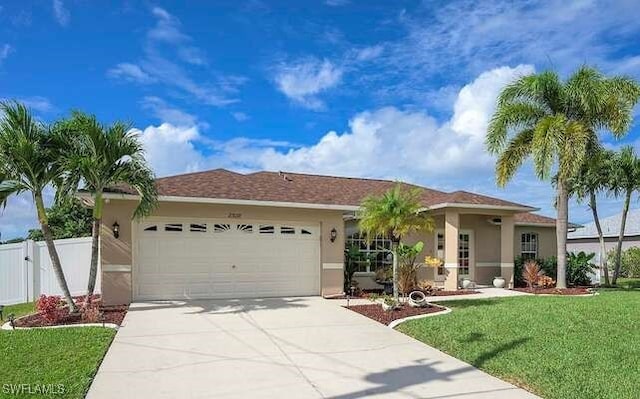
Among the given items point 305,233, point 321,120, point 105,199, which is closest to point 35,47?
point 105,199

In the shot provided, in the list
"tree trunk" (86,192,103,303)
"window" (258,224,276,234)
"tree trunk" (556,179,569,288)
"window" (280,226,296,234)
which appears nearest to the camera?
"tree trunk" (86,192,103,303)

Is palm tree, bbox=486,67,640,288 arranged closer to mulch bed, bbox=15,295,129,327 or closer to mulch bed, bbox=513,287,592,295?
mulch bed, bbox=513,287,592,295

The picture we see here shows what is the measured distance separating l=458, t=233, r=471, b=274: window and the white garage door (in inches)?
276

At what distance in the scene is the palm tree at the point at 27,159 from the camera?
36.2ft

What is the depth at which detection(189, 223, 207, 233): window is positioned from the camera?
14994 millimetres

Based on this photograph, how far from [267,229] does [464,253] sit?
881 centimetres

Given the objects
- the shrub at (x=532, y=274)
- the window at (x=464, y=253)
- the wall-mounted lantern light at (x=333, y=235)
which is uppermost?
the wall-mounted lantern light at (x=333, y=235)

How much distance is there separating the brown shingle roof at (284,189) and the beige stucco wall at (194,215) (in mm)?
377

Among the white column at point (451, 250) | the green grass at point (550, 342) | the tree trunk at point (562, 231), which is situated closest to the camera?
the green grass at point (550, 342)

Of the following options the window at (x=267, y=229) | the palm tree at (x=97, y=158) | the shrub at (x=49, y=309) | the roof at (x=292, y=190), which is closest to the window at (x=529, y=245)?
the roof at (x=292, y=190)

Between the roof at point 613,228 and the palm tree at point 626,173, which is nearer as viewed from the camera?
the palm tree at point 626,173

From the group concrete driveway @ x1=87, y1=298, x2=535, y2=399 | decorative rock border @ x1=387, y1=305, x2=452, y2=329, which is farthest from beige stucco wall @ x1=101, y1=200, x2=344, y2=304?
decorative rock border @ x1=387, y1=305, x2=452, y2=329

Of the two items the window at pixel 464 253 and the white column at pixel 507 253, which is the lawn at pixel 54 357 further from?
the white column at pixel 507 253

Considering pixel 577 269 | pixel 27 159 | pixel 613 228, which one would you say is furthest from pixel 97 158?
pixel 613 228
